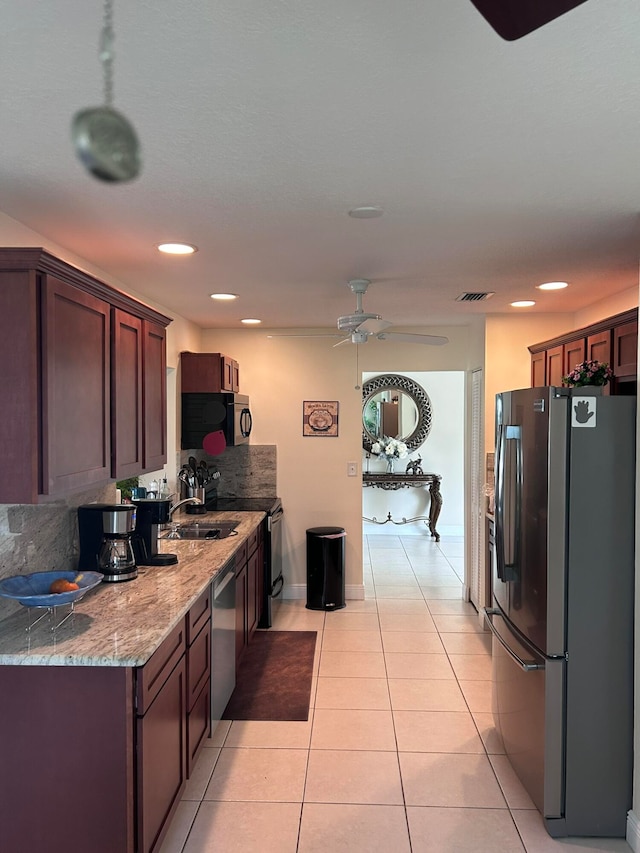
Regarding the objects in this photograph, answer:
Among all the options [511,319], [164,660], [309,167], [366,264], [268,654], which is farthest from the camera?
[511,319]

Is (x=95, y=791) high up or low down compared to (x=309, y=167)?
down

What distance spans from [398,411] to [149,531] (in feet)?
18.8

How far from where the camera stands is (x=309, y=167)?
1.97 m

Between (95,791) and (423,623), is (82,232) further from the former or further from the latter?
(423,623)

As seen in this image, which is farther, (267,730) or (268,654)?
(268,654)

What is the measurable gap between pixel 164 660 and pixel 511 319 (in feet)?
12.3

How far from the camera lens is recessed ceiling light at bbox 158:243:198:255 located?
2.87m

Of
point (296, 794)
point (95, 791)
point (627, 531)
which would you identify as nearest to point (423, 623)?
point (296, 794)

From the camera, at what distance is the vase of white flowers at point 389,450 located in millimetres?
8438

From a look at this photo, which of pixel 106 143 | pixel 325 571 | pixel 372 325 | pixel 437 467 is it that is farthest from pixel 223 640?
pixel 437 467

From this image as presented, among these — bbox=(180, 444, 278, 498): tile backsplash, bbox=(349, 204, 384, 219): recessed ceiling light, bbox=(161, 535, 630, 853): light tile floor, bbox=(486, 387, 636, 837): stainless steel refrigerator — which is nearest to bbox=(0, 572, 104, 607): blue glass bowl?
bbox=(161, 535, 630, 853): light tile floor

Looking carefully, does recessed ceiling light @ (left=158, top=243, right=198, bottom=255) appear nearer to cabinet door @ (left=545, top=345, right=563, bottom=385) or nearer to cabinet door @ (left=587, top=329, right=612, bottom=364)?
cabinet door @ (left=587, top=329, right=612, bottom=364)

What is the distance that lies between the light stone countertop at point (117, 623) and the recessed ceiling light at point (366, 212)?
1.71 metres

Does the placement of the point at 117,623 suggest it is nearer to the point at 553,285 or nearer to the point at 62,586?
the point at 62,586
